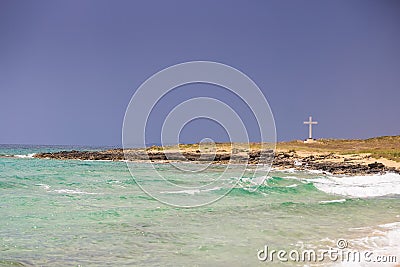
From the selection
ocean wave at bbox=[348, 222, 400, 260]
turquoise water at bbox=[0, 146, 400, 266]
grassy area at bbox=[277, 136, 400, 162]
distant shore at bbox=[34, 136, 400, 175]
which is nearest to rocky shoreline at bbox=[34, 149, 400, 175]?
distant shore at bbox=[34, 136, 400, 175]

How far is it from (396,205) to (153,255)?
434 inches

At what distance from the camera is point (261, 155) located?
5309 centimetres

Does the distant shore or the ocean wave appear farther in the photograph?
the distant shore

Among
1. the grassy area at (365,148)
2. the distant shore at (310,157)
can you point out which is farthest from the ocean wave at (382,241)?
the grassy area at (365,148)

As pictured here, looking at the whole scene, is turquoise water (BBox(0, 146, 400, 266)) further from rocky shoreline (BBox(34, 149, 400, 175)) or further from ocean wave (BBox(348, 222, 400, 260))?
rocky shoreline (BBox(34, 149, 400, 175))

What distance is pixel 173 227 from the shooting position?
39.7ft

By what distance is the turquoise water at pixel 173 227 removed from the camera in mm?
9164

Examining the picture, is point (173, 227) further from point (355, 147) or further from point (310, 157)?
point (355, 147)

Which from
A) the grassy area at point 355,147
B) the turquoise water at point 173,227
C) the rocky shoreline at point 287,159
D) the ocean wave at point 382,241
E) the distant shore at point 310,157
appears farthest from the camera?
the grassy area at point 355,147

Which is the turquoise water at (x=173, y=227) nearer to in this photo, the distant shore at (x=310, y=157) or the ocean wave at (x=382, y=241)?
the ocean wave at (x=382, y=241)

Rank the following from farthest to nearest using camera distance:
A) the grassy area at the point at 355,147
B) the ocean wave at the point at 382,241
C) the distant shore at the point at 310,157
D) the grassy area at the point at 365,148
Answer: the grassy area at the point at 355,147 → the grassy area at the point at 365,148 → the distant shore at the point at 310,157 → the ocean wave at the point at 382,241

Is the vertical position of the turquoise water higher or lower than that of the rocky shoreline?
lower

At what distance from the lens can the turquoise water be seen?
30.1 ft

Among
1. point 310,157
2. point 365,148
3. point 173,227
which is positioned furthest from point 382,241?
point 365,148
